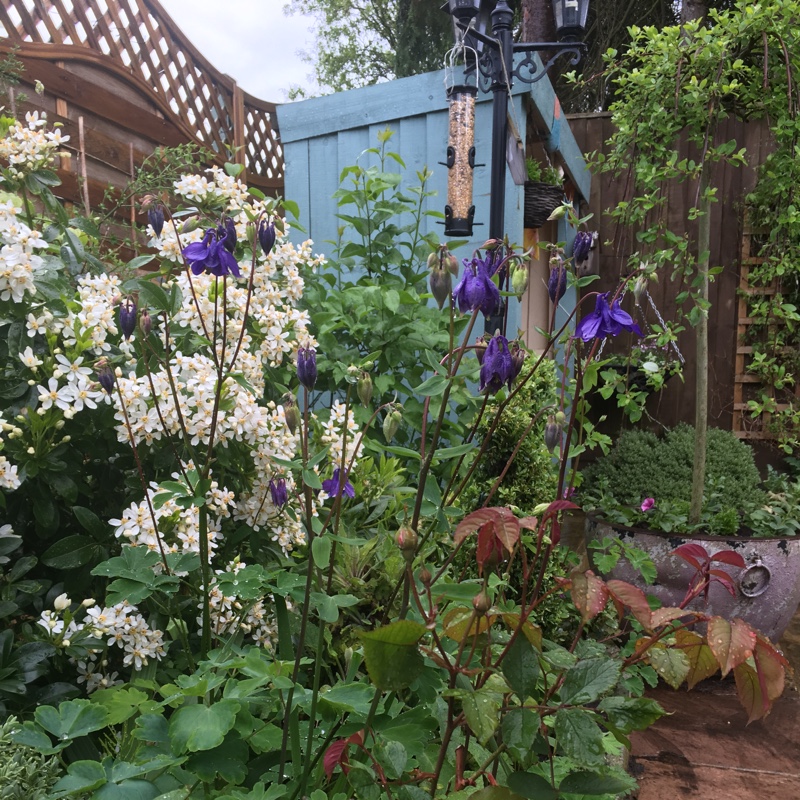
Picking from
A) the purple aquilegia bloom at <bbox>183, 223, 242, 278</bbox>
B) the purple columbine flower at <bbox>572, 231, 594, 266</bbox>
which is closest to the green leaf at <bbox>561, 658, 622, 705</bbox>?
the purple columbine flower at <bbox>572, 231, 594, 266</bbox>

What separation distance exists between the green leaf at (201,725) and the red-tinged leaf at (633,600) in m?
0.45

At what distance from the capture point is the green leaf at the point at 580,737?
67 cm

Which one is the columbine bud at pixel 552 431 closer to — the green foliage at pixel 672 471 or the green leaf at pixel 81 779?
the green leaf at pixel 81 779

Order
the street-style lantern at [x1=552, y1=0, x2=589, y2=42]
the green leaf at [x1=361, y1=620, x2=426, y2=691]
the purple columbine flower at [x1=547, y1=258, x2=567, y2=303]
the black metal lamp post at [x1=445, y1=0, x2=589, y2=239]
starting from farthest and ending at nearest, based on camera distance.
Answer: the street-style lantern at [x1=552, y1=0, x2=589, y2=42], the black metal lamp post at [x1=445, y1=0, x2=589, y2=239], the purple columbine flower at [x1=547, y1=258, x2=567, y2=303], the green leaf at [x1=361, y1=620, x2=426, y2=691]

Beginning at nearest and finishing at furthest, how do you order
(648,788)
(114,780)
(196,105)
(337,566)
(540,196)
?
(114,780) → (337,566) → (648,788) → (540,196) → (196,105)

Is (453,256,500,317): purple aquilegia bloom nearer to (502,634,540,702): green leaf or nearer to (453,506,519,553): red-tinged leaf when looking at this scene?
(453,506,519,553): red-tinged leaf

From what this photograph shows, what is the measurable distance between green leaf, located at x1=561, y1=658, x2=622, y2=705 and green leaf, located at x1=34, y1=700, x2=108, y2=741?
1.84 feet

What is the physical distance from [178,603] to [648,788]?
1314mm

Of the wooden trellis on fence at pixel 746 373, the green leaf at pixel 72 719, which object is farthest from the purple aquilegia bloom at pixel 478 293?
the wooden trellis on fence at pixel 746 373

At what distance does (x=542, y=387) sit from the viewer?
2.13 metres

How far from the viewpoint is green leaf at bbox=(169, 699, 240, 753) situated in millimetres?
715

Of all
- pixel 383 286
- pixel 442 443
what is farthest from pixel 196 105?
pixel 442 443

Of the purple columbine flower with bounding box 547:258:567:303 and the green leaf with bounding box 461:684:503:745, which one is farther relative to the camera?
the purple columbine flower with bounding box 547:258:567:303

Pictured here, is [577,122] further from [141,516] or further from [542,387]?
[141,516]
